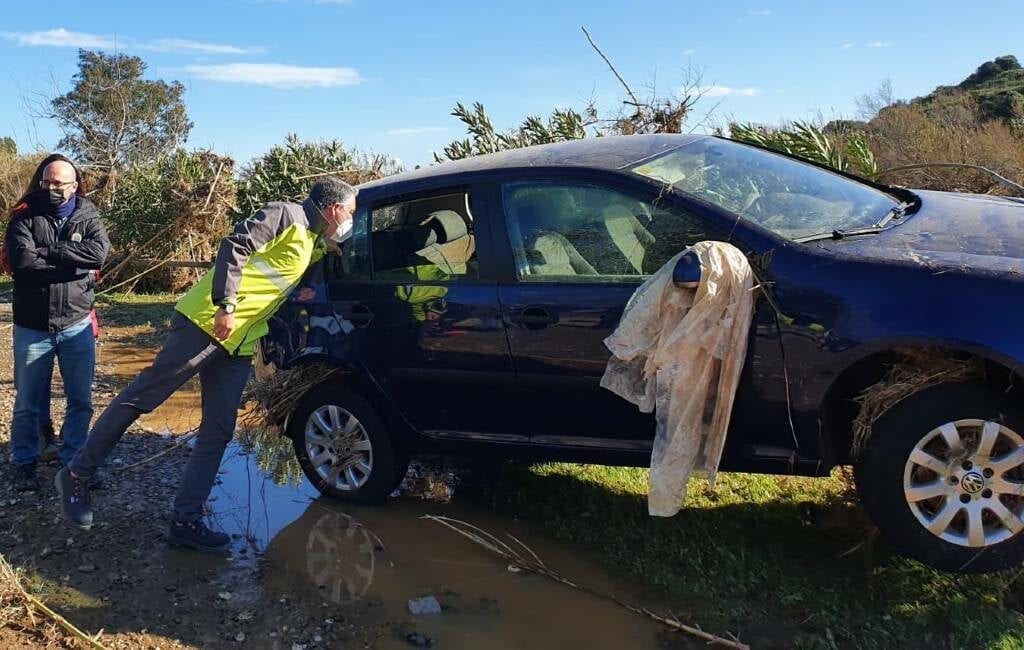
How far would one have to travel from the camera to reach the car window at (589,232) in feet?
11.8

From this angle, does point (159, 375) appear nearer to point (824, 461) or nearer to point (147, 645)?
point (147, 645)

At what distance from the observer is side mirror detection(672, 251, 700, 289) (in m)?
3.23

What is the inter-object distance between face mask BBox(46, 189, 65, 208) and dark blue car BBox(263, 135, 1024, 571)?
136cm

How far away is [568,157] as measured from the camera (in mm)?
4043

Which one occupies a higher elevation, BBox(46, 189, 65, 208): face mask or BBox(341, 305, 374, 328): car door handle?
BBox(46, 189, 65, 208): face mask

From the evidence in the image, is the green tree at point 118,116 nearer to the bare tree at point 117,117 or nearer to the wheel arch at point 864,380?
the bare tree at point 117,117

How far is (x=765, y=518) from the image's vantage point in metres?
4.01

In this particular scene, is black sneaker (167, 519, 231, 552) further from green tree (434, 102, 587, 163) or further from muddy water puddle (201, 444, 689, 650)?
green tree (434, 102, 587, 163)

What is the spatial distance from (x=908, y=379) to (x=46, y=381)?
15.0 ft

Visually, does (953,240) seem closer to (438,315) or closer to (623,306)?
(623,306)

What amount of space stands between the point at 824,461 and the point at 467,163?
2.35 m

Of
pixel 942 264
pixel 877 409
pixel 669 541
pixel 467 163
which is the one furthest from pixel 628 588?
pixel 467 163

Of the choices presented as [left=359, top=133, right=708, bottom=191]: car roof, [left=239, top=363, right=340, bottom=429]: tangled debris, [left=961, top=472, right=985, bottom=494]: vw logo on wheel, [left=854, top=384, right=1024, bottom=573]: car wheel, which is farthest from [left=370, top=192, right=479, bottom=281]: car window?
[left=961, top=472, right=985, bottom=494]: vw logo on wheel

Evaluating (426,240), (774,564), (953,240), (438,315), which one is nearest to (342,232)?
(426,240)
